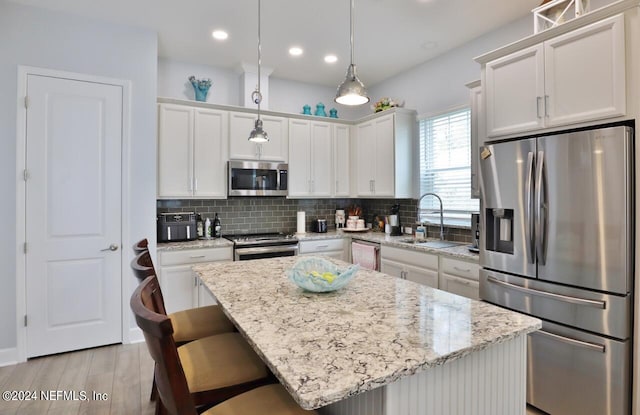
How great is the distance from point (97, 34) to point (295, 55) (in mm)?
1893

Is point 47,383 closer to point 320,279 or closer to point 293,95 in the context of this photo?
point 320,279

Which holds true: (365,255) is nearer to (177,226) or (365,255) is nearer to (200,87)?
(177,226)

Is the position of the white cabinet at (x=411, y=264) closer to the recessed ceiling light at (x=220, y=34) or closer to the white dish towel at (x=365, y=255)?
the white dish towel at (x=365, y=255)

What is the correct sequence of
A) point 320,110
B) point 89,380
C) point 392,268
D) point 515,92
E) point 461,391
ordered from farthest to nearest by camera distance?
point 320,110 → point 392,268 → point 89,380 → point 515,92 → point 461,391

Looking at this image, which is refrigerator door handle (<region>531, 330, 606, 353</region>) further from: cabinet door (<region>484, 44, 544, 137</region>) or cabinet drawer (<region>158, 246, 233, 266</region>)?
cabinet drawer (<region>158, 246, 233, 266</region>)

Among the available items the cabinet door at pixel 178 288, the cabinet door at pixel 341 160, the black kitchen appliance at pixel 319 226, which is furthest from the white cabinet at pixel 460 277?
the cabinet door at pixel 178 288

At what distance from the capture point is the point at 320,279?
65.2 inches

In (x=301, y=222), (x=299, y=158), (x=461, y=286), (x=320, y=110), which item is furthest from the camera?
(x=320, y=110)

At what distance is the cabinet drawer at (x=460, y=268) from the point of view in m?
2.79

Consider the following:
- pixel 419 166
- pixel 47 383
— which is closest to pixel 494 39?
pixel 419 166

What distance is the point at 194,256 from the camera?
3520 millimetres

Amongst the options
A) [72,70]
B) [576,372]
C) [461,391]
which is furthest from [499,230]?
[72,70]

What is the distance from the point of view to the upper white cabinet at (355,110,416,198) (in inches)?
161

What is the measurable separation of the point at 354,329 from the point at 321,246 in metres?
2.98
